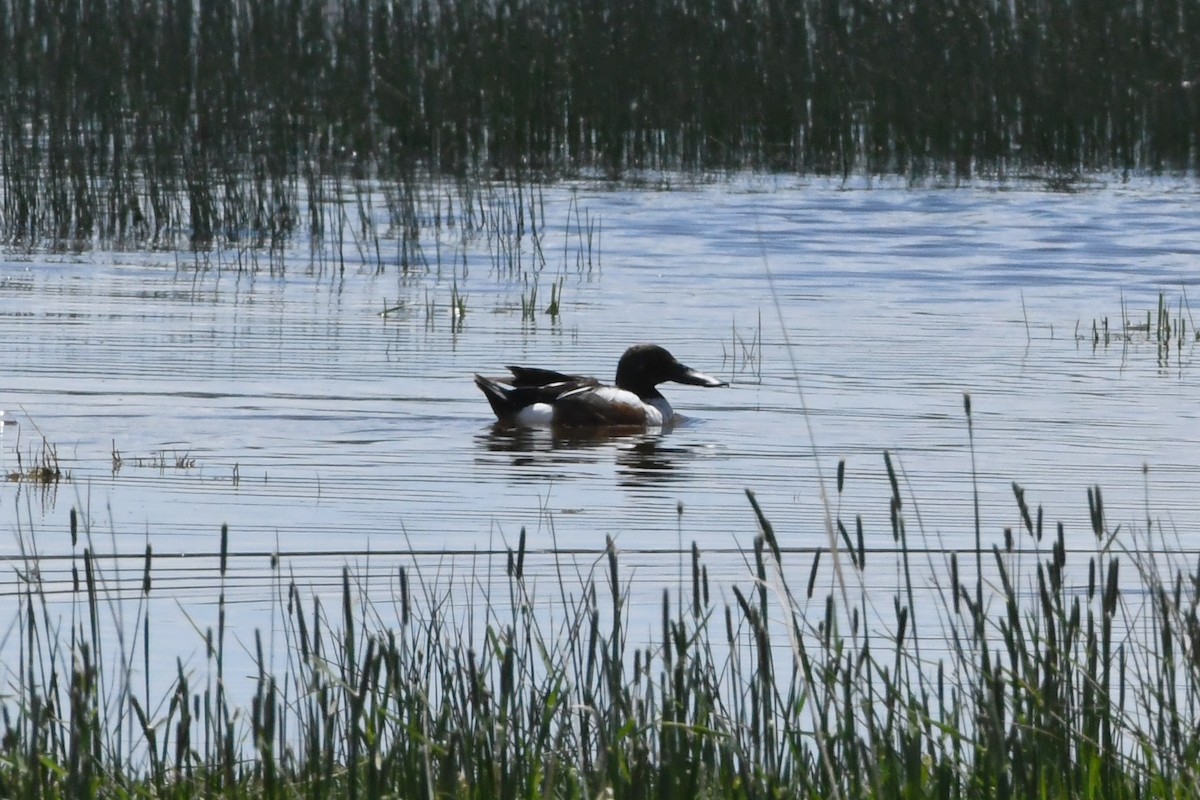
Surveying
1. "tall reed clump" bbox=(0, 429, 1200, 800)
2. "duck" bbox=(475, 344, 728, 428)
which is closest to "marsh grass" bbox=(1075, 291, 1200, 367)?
"duck" bbox=(475, 344, 728, 428)

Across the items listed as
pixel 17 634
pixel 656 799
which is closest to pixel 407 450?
pixel 17 634

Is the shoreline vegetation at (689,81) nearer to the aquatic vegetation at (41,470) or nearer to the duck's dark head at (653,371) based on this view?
the duck's dark head at (653,371)

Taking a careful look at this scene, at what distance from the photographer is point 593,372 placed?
11586mm

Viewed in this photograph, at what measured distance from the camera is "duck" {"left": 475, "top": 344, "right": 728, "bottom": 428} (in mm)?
9672

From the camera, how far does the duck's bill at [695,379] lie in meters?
10.7

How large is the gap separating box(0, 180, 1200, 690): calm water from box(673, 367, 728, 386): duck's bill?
116 mm

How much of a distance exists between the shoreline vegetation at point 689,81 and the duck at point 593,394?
33.1 feet

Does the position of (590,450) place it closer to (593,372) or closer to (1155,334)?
(593,372)

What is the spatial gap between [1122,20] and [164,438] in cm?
1579

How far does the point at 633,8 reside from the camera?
2258 centimetres

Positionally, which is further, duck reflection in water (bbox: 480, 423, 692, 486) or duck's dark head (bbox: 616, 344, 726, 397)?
duck's dark head (bbox: 616, 344, 726, 397)

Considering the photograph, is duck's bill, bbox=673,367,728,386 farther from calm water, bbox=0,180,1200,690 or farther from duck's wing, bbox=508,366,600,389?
duck's wing, bbox=508,366,600,389

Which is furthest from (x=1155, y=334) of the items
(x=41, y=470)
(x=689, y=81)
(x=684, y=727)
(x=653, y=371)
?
(x=689, y=81)

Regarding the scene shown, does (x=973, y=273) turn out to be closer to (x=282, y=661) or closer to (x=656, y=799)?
(x=282, y=661)
